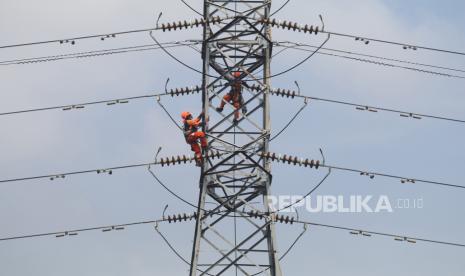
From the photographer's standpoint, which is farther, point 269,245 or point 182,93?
point 182,93

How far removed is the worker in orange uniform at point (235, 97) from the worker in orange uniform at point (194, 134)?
81 centimetres

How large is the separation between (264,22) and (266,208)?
548 cm

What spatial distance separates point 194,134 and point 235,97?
1662 millimetres

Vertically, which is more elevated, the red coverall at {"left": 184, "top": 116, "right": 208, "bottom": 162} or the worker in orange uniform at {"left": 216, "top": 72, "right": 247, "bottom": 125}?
the worker in orange uniform at {"left": 216, "top": 72, "right": 247, "bottom": 125}

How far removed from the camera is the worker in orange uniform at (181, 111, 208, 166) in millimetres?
29391

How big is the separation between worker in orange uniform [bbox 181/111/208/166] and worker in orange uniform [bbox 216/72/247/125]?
2.66 ft

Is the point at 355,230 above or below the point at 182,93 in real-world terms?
below

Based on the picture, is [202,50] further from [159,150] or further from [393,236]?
[393,236]

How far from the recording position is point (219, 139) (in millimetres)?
29250

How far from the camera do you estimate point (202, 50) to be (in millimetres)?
30062

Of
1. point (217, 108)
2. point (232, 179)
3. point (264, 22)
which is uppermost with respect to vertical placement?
point (264, 22)

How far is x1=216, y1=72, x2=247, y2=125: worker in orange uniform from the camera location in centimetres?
2967

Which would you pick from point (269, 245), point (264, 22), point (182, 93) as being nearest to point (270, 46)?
point (264, 22)

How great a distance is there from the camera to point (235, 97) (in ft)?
98.5
